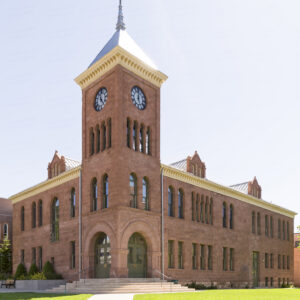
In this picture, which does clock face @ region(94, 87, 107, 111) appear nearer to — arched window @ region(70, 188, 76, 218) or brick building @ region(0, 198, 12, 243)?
arched window @ region(70, 188, 76, 218)

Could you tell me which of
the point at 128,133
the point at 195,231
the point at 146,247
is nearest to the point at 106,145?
the point at 128,133

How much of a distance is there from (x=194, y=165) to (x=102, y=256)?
1205 centimetres

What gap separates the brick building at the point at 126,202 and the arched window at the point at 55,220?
86 millimetres

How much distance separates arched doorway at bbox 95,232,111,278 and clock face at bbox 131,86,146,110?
10.0m

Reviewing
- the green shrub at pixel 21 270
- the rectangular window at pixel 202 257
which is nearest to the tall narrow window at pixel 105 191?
the rectangular window at pixel 202 257

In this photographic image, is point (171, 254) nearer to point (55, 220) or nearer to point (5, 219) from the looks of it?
point (55, 220)

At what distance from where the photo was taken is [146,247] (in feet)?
100

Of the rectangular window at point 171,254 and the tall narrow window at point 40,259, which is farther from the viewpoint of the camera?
the tall narrow window at point 40,259

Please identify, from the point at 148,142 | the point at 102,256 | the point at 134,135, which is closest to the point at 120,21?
the point at 134,135

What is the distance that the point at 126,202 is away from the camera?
2886 centimetres

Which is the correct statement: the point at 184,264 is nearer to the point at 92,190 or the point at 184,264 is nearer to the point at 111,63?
the point at 92,190

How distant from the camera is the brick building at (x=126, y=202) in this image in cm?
2950

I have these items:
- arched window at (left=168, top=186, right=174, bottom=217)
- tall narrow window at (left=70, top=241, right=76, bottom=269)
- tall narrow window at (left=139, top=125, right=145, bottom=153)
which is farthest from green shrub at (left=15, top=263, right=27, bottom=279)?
tall narrow window at (left=139, top=125, right=145, bottom=153)

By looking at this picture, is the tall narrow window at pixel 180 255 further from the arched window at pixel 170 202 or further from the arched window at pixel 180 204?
the arched window at pixel 170 202
